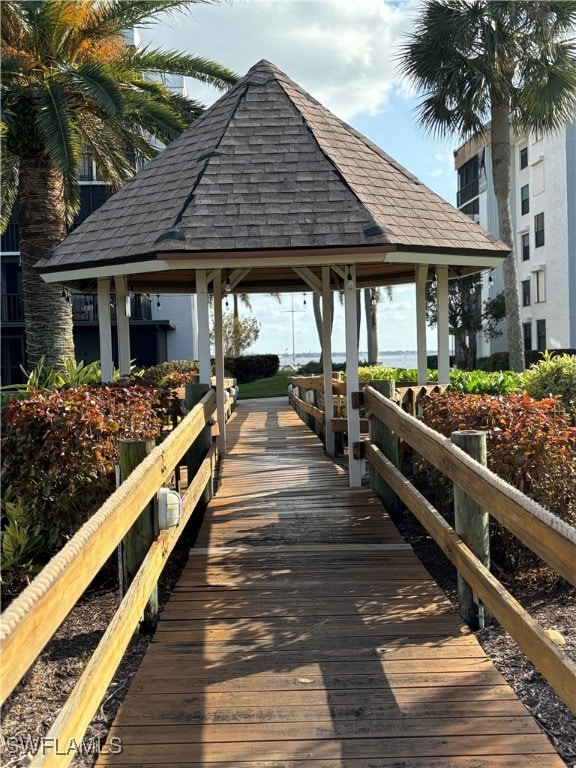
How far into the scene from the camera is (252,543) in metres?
6.37

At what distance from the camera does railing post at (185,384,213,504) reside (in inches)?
290

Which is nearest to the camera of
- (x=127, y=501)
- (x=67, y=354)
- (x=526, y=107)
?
(x=127, y=501)

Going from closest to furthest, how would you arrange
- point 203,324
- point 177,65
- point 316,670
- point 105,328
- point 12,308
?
point 316,670
point 203,324
point 105,328
point 177,65
point 12,308

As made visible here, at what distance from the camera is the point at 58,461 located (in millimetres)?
6039

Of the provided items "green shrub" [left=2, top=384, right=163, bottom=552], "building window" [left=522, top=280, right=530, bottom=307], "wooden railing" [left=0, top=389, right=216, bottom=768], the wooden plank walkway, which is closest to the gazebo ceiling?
"green shrub" [left=2, top=384, right=163, bottom=552]

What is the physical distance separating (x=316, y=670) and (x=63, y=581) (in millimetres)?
1931

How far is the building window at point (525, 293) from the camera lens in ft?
128

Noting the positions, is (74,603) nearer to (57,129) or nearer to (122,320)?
(122,320)

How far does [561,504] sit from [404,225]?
4149mm

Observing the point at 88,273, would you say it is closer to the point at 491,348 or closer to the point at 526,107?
the point at 526,107

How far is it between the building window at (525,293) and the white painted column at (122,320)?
31.7 meters

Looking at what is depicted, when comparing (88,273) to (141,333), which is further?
(141,333)

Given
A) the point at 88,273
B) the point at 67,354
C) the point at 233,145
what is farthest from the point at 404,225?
the point at 67,354

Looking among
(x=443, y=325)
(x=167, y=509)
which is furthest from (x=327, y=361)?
(x=167, y=509)
